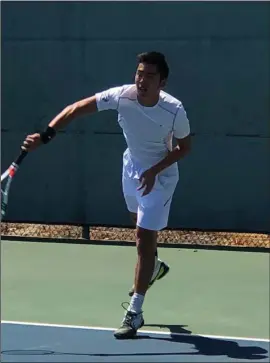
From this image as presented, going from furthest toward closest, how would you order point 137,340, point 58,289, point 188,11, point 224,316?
point 188,11, point 58,289, point 224,316, point 137,340

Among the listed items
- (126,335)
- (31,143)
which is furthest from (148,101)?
(126,335)

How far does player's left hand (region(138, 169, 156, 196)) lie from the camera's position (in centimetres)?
448

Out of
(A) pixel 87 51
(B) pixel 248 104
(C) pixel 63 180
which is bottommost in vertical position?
(C) pixel 63 180

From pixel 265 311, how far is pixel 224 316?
0.26 m

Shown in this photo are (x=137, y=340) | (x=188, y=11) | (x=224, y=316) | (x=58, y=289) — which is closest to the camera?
(x=137, y=340)

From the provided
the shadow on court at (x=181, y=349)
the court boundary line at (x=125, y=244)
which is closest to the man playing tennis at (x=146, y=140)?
the shadow on court at (x=181, y=349)

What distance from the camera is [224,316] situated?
4.90 metres

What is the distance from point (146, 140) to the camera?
454 centimetres

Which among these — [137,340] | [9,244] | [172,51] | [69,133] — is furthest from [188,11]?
[137,340]

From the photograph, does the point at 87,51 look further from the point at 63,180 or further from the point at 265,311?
the point at 265,311

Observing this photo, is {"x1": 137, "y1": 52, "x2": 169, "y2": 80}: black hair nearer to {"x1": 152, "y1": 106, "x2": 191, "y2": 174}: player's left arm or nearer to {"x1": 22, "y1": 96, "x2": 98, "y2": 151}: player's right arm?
{"x1": 152, "y1": 106, "x2": 191, "y2": 174}: player's left arm

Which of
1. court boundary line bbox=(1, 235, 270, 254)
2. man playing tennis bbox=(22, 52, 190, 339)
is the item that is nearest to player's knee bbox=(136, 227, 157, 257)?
man playing tennis bbox=(22, 52, 190, 339)

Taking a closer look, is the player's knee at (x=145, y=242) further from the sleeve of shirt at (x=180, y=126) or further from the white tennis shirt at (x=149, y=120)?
the sleeve of shirt at (x=180, y=126)

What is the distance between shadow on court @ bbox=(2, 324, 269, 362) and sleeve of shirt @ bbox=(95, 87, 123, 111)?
117 cm
